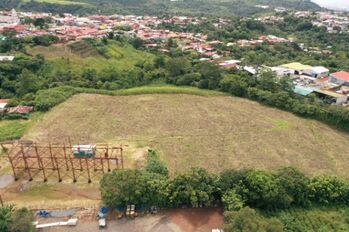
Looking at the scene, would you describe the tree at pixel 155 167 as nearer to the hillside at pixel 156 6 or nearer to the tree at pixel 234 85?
the tree at pixel 234 85

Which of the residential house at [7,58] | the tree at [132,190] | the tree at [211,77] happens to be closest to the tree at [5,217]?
the tree at [132,190]

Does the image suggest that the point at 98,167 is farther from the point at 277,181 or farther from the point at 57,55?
the point at 57,55

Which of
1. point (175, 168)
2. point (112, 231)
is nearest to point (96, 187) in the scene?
point (112, 231)

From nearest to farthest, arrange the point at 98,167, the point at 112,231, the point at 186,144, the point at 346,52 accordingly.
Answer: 1. the point at 112,231
2. the point at 98,167
3. the point at 186,144
4. the point at 346,52

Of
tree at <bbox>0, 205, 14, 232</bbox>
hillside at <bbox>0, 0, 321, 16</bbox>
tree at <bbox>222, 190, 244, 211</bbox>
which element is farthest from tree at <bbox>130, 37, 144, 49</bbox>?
hillside at <bbox>0, 0, 321, 16</bbox>

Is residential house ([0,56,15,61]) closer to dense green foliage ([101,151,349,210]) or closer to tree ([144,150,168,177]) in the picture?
tree ([144,150,168,177])

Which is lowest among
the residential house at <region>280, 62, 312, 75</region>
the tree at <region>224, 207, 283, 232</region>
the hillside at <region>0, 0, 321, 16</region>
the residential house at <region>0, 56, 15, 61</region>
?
the hillside at <region>0, 0, 321, 16</region>
